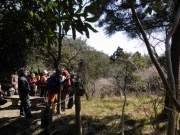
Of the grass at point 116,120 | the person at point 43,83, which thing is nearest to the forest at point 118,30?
the grass at point 116,120

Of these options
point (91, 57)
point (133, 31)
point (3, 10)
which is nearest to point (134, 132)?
point (133, 31)

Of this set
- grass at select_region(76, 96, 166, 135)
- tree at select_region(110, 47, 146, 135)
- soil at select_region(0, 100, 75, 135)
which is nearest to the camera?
grass at select_region(76, 96, 166, 135)

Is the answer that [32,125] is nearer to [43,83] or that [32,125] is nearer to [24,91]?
[24,91]

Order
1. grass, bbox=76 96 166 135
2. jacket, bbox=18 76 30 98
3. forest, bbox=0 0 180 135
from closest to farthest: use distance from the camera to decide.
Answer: forest, bbox=0 0 180 135
grass, bbox=76 96 166 135
jacket, bbox=18 76 30 98

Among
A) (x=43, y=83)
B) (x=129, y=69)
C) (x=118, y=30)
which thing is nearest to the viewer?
(x=118, y=30)

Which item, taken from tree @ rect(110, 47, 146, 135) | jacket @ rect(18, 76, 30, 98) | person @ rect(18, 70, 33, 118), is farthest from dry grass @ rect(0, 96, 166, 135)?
tree @ rect(110, 47, 146, 135)

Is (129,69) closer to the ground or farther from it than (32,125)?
farther from it

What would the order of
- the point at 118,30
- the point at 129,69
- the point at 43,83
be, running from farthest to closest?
the point at 43,83, the point at 129,69, the point at 118,30

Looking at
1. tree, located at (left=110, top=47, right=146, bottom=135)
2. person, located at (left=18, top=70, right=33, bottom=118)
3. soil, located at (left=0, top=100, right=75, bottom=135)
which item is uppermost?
tree, located at (left=110, top=47, right=146, bottom=135)

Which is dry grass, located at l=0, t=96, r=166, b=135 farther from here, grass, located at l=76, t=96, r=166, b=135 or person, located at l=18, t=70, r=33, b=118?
person, located at l=18, t=70, r=33, b=118

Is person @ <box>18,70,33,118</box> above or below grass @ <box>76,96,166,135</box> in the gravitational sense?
above

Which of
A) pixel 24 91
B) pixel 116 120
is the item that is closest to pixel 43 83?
pixel 24 91

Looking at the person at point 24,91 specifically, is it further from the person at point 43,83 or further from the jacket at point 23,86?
the person at point 43,83

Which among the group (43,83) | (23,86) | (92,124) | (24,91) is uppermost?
(43,83)
